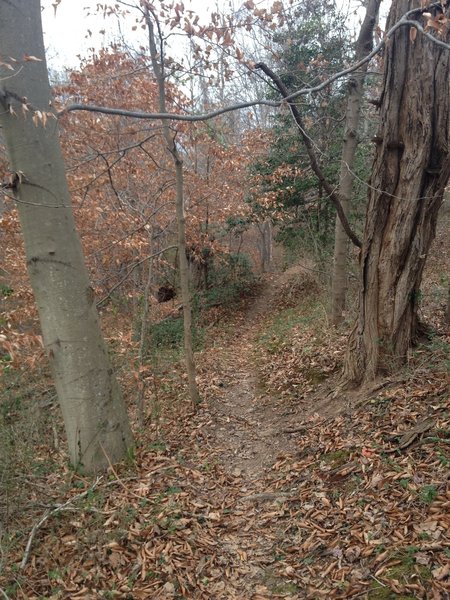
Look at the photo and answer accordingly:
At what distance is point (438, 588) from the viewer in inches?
87.2

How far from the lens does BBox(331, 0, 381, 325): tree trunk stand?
6.85m

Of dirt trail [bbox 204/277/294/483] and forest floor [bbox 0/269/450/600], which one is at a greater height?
forest floor [bbox 0/269/450/600]

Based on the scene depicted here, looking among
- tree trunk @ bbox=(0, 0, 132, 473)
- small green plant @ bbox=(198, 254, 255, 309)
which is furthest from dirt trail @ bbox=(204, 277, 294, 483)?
small green plant @ bbox=(198, 254, 255, 309)

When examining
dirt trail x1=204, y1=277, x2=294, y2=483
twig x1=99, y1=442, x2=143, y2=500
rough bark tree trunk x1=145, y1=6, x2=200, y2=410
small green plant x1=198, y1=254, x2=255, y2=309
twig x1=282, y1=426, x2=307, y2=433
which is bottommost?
dirt trail x1=204, y1=277, x2=294, y2=483

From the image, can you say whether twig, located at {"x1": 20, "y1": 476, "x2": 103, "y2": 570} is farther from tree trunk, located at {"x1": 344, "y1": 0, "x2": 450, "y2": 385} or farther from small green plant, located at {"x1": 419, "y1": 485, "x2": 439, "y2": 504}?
tree trunk, located at {"x1": 344, "y1": 0, "x2": 450, "y2": 385}

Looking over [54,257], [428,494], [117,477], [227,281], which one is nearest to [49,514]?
[117,477]

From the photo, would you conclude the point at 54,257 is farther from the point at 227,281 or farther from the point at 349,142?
the point at 227,281

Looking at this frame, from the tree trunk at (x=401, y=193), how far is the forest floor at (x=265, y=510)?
1.52ft

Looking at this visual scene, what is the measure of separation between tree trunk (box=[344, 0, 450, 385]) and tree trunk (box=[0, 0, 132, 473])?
3149 mm

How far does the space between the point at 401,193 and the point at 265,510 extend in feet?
11.8

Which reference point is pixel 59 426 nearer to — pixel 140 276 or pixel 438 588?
pixel 140 276

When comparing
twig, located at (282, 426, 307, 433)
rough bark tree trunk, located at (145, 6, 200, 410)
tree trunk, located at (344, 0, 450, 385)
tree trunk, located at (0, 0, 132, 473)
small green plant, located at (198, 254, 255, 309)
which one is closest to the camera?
tree trunk, located at (0, 0, 132, 473)

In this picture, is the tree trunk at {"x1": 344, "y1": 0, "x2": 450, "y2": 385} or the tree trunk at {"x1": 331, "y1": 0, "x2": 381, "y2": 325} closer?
the tree trunk at {"x1": 344, "y1": 0, "x2": 450, "y2": 385}

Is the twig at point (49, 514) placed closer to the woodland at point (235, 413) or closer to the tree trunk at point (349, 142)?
the woodland at point (235, 413)
